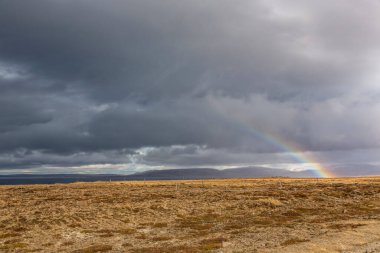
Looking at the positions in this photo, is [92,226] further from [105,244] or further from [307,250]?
[307,250]

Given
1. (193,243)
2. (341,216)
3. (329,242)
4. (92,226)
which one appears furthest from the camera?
(341,216)

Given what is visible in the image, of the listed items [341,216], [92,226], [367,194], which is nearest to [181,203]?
[92,226]

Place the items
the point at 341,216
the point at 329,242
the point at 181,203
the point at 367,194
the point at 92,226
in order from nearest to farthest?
1. the point at 329,242
2. the point at 92,226
3. the point at 341,216
4. the point at 181,203
5. the point at 367,194

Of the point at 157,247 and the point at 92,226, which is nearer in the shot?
the point at 157,247

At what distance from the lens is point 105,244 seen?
38.3m

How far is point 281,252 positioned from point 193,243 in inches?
360

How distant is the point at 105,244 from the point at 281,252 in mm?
17348

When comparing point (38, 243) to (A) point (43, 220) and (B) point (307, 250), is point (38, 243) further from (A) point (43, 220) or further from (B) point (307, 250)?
(B) point (307, 250)

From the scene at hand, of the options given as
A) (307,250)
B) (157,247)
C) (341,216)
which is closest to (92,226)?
(157,247)

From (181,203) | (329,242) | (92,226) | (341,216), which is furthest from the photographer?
(181,203)

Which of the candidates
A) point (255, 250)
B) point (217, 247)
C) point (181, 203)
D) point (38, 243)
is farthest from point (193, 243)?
point (181, 203)

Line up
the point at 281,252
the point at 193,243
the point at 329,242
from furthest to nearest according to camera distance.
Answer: the point at 193,243, the point at 329,242, the point at 281,252

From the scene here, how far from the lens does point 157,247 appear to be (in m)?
36.3

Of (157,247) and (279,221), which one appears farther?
(279,221)
